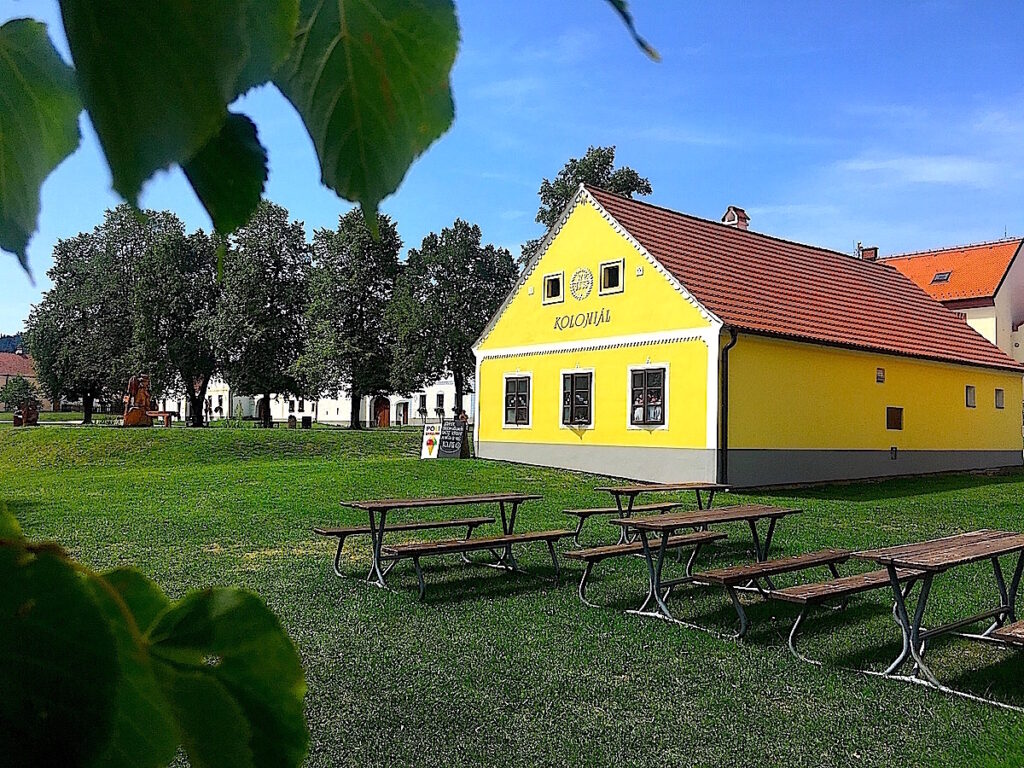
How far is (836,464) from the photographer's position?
19.8 metres

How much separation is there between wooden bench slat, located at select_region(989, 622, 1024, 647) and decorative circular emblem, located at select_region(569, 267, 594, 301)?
15.4 metres

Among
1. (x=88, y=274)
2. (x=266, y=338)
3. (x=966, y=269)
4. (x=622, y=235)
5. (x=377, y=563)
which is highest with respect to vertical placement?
(x=966, y=269)

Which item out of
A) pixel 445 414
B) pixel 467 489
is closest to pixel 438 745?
pixel 467 489

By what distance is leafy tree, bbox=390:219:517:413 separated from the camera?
38.3 metres

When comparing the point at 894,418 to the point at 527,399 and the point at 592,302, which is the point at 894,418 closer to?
the point at 592,302

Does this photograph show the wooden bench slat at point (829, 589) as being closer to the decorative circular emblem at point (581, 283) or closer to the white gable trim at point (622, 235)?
the white gable trim at point (622, 235)

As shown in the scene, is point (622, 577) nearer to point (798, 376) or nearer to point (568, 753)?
point (568, 753)

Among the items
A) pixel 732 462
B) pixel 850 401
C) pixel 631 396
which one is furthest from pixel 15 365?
pixel 850 401

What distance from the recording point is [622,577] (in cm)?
909

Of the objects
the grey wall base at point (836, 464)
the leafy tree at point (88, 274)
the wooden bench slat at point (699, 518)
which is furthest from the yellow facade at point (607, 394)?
the leafy tree at point (88, 274)

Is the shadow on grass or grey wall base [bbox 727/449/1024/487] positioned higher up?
grey wall base [bbox 727/449/1024/487]

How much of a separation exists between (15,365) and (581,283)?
64.7ft

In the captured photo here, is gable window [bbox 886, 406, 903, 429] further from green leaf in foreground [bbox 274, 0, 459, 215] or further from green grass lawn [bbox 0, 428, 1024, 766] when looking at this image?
green leaf in foreground [bbox 274, 0, 459, 215]

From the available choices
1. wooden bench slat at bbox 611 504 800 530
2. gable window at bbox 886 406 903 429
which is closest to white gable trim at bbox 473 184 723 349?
gable window at bbox 886 406 903 429
